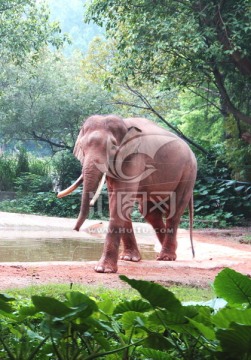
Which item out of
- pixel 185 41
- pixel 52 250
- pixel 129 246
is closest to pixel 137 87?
pixel 185 41

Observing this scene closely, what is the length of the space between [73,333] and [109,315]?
Answer: 0.44ft

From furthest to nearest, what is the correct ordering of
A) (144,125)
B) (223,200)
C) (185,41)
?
1. (223,200)
2. (185,41)
3. (144,125)

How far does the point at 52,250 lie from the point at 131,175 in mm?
1705

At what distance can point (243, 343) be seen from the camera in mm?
863

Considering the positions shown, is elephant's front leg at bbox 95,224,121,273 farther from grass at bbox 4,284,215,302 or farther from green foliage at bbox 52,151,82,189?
green foliage at bbox 52,151,82,189

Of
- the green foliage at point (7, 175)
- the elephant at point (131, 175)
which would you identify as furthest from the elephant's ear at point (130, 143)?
the green foliage at point (7, 175)

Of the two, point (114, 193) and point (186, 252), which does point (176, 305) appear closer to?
point (114, 193)

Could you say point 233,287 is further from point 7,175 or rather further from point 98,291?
point 7,175

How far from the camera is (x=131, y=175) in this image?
5430 mm

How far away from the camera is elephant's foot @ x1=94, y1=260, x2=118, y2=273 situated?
187 inches

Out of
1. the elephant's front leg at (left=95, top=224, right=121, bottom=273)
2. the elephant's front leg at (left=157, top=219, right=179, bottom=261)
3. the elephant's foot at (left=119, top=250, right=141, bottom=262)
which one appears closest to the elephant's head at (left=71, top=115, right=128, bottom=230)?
the elephant's front leg at (left=95, top=224, right=121, bottom=273)

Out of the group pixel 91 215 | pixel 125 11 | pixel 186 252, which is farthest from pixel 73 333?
pixel 91 215

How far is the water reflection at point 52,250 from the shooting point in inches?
236

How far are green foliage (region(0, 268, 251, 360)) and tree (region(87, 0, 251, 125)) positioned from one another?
797cm
